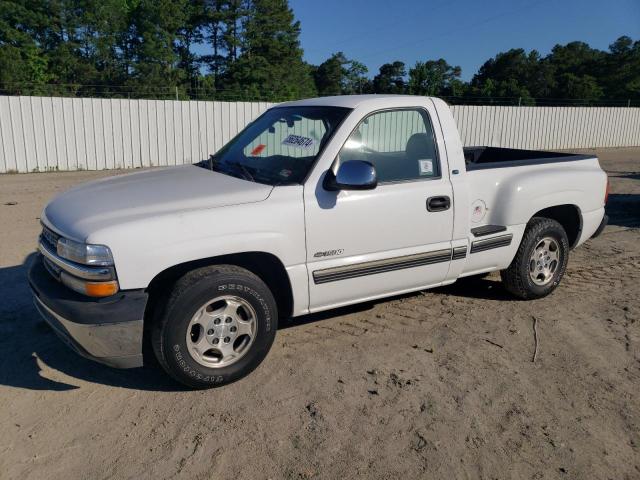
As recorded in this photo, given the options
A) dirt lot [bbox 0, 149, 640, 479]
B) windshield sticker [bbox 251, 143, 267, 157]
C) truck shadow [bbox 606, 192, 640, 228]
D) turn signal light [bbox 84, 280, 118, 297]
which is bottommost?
dirt lot [bbox 0, 149, 640, 479]

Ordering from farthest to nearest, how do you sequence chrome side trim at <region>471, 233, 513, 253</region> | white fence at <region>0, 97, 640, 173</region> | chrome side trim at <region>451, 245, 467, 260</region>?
1. white fence at <region>0, 97, 640, 173</region>
2. chrome side trim at <region>471, 233, 513, 253</region>
3. chrome side trim at <region>451, 245, 467, 260</region>

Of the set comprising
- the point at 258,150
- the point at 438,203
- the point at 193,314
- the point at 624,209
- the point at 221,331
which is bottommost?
the point at 624,209

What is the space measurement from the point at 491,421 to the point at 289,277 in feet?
5.15

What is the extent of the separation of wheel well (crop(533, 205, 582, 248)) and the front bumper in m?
3.89

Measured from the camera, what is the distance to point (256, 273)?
3.92 meters

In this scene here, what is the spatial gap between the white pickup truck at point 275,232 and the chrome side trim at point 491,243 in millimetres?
13

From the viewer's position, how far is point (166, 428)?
3275mm

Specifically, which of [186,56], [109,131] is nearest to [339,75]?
[186,56]

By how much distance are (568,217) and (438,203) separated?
2083 millimetres

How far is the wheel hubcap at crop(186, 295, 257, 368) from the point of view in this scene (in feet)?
11.6

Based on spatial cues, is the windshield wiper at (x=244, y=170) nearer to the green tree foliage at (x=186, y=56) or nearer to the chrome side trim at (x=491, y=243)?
the chrome side trim at (x=491, y=243)

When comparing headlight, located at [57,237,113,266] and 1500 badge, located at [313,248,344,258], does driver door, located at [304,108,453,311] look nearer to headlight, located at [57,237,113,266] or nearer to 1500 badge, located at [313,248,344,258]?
1500 badge, located at [313,248,344,258]

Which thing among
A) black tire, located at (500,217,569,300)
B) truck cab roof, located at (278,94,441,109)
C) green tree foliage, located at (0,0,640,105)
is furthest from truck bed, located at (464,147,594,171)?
green tree foliage, located at (0,0,640,105)

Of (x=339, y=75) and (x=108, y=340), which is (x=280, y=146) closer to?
(x=108, y=340)
